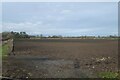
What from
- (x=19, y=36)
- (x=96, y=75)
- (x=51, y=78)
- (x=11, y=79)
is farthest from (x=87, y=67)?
(x=19, y=36)

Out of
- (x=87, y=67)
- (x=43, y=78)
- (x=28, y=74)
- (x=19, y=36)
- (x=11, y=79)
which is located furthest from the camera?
(x=19, y=36)

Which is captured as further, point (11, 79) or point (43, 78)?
point (43, 78)

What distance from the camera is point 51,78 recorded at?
52.2 ft

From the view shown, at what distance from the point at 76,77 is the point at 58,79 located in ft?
3.58

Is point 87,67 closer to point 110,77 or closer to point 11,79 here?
point 110,77

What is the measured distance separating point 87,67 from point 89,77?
4.37 m

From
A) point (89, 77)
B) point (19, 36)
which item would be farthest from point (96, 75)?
point (19, 36)

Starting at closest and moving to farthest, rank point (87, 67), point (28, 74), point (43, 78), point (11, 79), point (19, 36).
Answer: point (11, 79) < point (43, 78) < point (28, 74) < point (87, 67) < point (19, 36)

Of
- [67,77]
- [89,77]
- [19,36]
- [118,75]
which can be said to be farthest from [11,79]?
[19,36]

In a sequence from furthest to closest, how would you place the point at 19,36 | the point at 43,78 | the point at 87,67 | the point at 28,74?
the point at 19,36 < the point at 87,67 < the point at 28,74 < the point at 43,78

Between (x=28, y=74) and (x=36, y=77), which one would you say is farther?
(x=28, y=74)

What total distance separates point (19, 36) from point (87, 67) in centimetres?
8256

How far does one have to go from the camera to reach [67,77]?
16.3 metres

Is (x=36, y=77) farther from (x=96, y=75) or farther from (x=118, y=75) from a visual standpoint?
(x=118, y=75)
